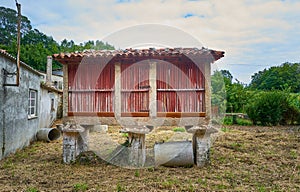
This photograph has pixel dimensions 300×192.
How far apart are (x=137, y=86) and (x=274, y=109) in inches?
512

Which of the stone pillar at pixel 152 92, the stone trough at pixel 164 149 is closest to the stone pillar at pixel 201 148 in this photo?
the stone trough at pixel 164 149

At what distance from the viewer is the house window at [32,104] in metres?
10.1

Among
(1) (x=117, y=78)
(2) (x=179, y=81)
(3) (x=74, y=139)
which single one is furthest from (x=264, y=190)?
(3) (x=74, y=139)

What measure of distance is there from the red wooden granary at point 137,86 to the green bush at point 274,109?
39.0 ft

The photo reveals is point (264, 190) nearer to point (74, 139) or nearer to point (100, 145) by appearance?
point (74, 139)

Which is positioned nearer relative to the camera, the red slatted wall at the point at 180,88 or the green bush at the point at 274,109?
the red slatted wall at the point at 180,88

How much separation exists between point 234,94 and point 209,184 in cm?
1724

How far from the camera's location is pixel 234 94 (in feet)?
70.5

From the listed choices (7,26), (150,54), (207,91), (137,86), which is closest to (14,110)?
(137,86)

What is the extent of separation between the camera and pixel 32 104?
34.8 feet

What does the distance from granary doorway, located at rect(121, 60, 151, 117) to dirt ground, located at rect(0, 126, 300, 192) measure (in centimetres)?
151

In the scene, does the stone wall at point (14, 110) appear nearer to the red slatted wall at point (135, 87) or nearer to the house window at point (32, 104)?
the house window at point (32, 104)

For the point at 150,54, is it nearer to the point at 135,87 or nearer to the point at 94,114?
the point at 135,87

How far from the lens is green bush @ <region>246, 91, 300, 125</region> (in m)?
16.7
